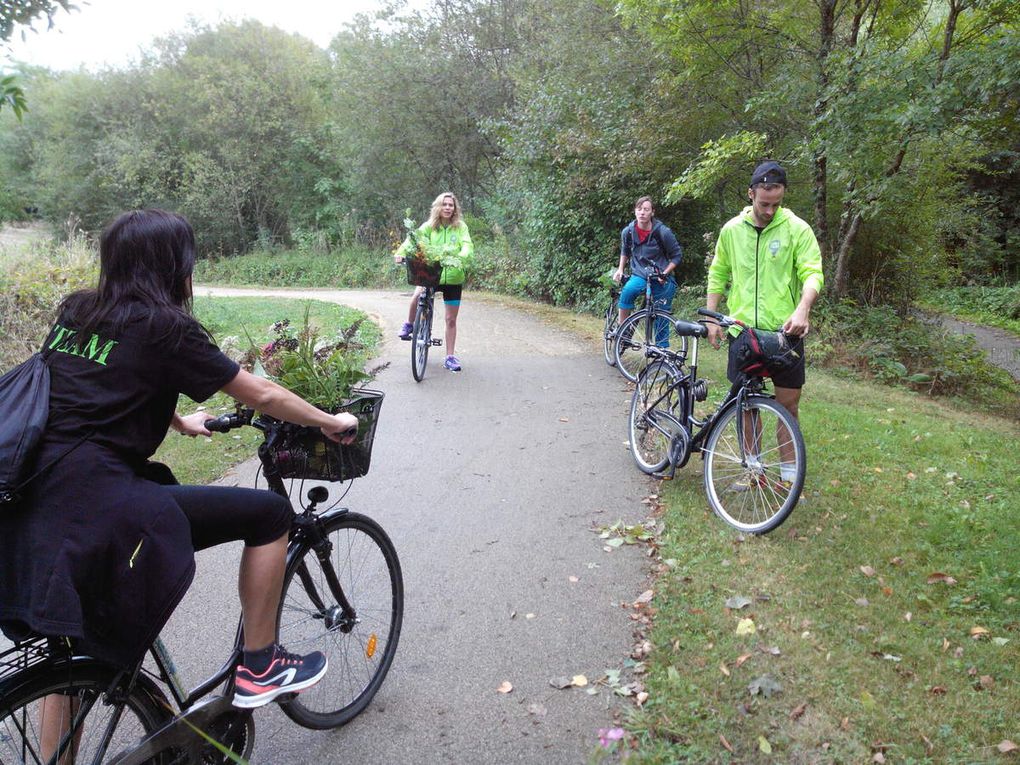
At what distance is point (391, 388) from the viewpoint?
26.4 ft

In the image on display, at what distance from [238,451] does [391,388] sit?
2.11m

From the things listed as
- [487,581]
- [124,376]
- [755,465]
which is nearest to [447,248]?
[755,465]

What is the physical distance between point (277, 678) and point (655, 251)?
705cm

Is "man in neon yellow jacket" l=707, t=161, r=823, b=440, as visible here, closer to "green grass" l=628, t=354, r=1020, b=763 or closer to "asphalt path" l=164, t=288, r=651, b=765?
"green grass" l=628, t=354, r=1020, b=763

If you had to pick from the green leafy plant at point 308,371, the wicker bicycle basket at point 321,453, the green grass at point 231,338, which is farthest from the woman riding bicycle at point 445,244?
the wicker bicycle basket at point 321,453

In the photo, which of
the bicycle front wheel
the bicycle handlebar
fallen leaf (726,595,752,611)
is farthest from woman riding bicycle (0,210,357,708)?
the bicycle front wheel

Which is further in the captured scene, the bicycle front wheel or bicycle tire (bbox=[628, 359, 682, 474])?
bicycle tire (bbox=[628, 359, 682, 474])

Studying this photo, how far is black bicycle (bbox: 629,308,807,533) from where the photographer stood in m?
4.34

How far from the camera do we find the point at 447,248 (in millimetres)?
7996

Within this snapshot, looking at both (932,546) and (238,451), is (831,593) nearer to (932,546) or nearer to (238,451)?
(932,546)

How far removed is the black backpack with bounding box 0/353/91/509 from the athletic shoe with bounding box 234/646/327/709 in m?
0.97

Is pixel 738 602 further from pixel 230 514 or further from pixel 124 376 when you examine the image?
pixel 124 376

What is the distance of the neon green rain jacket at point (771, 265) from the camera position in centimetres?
461

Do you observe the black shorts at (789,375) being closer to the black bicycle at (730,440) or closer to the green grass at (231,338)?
the black bicycle at (730,440)
